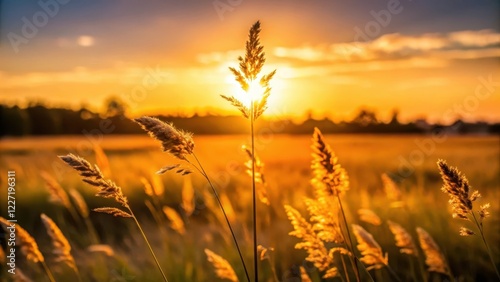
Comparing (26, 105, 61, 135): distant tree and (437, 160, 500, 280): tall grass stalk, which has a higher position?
(26, 105, 61, 135): distant tree

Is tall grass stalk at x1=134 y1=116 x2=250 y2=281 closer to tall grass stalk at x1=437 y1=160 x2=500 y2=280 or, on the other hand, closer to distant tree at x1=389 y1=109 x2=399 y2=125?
tall grass stalk at x1=437 y1=160 x2=500 y2=280

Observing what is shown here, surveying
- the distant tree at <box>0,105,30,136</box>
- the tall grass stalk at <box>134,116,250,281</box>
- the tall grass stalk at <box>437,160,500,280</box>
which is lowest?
the tall grass stalk at <box>437,160,500,280</box>

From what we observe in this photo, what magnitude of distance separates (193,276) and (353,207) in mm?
3264

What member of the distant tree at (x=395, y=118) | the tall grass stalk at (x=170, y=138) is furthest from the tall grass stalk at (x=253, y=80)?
the distant tree at (x=395, y=118)

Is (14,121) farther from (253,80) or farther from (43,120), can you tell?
(253,80)

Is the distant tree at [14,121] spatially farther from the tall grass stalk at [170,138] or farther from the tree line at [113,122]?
the tall grass stalk at [170,138]

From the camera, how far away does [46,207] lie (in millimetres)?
10625

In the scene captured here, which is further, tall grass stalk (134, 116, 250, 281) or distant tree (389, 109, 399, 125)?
distant tree (389, 109, 399, 125)

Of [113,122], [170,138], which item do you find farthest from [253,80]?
[113,122]

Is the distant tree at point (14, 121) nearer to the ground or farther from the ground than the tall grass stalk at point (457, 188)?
farther from the ground

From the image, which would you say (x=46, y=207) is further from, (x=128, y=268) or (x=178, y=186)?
(x=128, y=268)

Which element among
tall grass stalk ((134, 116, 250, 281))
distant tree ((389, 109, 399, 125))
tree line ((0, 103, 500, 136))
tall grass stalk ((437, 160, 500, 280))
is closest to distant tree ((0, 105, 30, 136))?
tree line ((0, 103, 500, 136))

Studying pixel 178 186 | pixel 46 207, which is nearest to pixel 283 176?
pixel 178 186

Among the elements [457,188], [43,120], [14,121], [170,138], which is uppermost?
[43,120]
